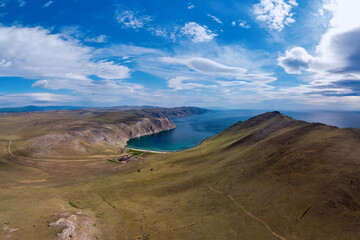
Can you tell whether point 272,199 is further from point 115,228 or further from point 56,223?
point 56,223

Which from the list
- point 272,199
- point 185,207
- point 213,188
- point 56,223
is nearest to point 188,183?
point 213,188

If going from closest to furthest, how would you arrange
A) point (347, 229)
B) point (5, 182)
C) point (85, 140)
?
point (347, 229), point (5, 182), point (85, 140)

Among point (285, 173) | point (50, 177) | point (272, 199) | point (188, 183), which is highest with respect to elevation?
point (285, 173)

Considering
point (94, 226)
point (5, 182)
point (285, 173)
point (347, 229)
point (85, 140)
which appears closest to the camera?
point (347, 229)

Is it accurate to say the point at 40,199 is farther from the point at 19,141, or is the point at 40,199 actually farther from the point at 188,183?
the point at 19,141

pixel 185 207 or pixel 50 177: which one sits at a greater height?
pixel 185 207

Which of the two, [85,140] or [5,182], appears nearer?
[5,182]

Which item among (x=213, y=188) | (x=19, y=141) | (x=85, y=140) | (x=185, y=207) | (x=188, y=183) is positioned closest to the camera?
(x=185, y=207)

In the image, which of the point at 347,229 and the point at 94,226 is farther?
the point at 94,226

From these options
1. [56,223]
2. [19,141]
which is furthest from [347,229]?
[19,141]
